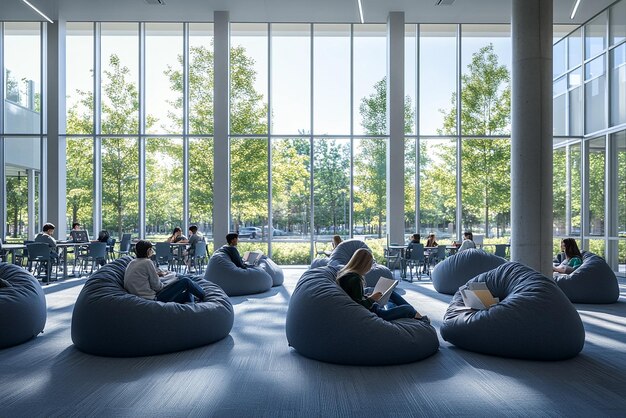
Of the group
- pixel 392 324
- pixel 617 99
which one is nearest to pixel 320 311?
pixel 392 324

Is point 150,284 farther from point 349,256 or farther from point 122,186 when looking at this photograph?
point 122,186

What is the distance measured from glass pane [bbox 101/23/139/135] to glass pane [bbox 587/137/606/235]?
41.1 ft

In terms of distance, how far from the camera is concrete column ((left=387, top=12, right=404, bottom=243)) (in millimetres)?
13758

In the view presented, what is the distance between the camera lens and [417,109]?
46.5ft

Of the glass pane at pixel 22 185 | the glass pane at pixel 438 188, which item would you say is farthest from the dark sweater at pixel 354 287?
the glass pane at pixel 22 185

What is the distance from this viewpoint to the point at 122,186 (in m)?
14.2

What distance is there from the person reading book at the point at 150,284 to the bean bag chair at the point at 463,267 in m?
4.99

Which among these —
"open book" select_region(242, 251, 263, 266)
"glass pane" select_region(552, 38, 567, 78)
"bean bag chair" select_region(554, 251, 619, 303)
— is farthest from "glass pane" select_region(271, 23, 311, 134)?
"bean bag chair" select_region(554, 251, 619, 303)

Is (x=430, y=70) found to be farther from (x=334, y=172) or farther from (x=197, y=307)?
(x=197, y=307)

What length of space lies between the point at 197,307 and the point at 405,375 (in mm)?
2190

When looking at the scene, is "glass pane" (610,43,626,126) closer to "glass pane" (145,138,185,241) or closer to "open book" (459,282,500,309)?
"open book" (459,282,500,309)

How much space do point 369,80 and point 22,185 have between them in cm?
1030

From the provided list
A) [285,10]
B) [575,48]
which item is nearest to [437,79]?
[575,48]

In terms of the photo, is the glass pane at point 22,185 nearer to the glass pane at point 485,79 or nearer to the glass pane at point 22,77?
the glass pane at point 22,77
